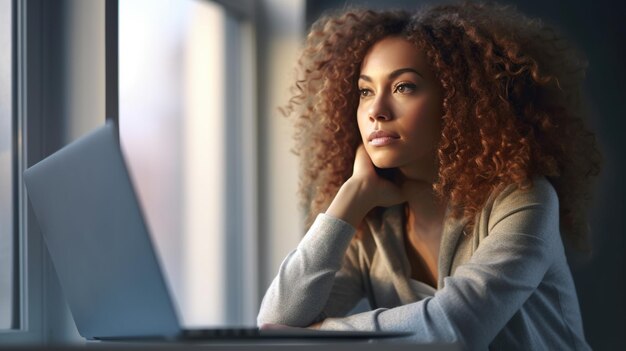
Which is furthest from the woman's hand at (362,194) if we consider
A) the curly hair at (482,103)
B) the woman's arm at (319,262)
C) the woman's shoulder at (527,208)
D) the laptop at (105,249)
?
the laptop at (105,249)

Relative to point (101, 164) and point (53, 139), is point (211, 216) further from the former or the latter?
point (101, 164)

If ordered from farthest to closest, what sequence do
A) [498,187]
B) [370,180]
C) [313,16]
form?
[313,16] → [370,180] → [498,187]

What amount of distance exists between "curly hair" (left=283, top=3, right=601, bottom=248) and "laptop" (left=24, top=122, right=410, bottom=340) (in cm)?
83

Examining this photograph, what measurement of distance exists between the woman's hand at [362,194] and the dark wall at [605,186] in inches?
29.7

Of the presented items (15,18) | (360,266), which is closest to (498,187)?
(360,266)

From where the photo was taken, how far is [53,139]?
6.16 feet

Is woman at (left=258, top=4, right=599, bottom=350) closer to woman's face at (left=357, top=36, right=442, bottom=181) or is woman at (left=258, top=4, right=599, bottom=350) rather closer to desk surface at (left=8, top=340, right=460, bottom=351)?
woman's face at (left=357, top=36, right=442, bottom=181)

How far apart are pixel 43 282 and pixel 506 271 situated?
0.96 meters

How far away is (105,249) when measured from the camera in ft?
3.53

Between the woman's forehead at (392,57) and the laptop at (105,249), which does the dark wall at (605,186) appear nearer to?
the woman's forehead at (392,57)

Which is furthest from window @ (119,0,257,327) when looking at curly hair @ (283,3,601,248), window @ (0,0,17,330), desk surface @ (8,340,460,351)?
desk surface @ (8,340,460,351)

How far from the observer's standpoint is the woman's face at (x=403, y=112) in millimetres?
1931

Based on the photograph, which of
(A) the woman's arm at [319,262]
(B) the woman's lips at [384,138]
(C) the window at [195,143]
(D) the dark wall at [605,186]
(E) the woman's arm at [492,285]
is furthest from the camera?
(D) the dark wall at [605,186]

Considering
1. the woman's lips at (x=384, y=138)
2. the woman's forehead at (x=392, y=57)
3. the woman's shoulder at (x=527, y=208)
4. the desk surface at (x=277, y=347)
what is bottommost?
the desk surface at (x=277, y=347)
